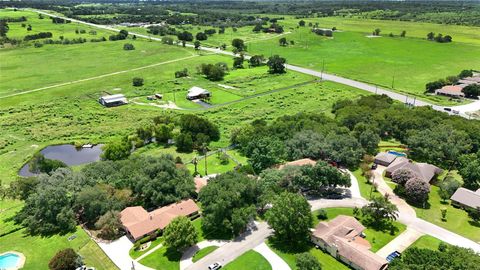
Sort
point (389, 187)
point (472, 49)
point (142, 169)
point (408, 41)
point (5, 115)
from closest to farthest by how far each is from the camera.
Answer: point (142, 169) → point (389, 187) → point (5, 115) → point (472, 49) → point (408, 41)

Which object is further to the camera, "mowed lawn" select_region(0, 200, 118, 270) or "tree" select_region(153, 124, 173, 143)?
"tree" select_region(153, 124, 173, 143)

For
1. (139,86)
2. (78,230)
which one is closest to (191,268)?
(78,230)

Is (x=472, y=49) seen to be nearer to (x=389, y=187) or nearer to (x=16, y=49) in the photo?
(x=389, y=187)

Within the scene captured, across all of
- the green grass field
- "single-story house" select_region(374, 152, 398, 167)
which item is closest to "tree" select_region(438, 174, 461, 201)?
"single-story house" select_region(374, 152, 398, 167)

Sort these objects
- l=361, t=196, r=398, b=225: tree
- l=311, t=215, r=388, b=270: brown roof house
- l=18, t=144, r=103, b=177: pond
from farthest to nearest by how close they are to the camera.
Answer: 1. l=18, t=144, r=103, b=177: pond
2. l=361, t=196, r=398, b=225: tree
3. l=311, t=215, r=388, b=270: brown roof house

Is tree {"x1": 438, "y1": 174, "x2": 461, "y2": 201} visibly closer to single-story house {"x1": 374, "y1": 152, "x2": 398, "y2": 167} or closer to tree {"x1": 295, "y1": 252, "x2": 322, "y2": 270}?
single-story house {"x1": 374, "y1": 152, "x2": 398, "y2": 167}

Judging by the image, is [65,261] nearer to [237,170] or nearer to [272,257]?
[272,257]

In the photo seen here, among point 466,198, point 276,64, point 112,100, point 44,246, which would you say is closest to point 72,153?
point 112,100
